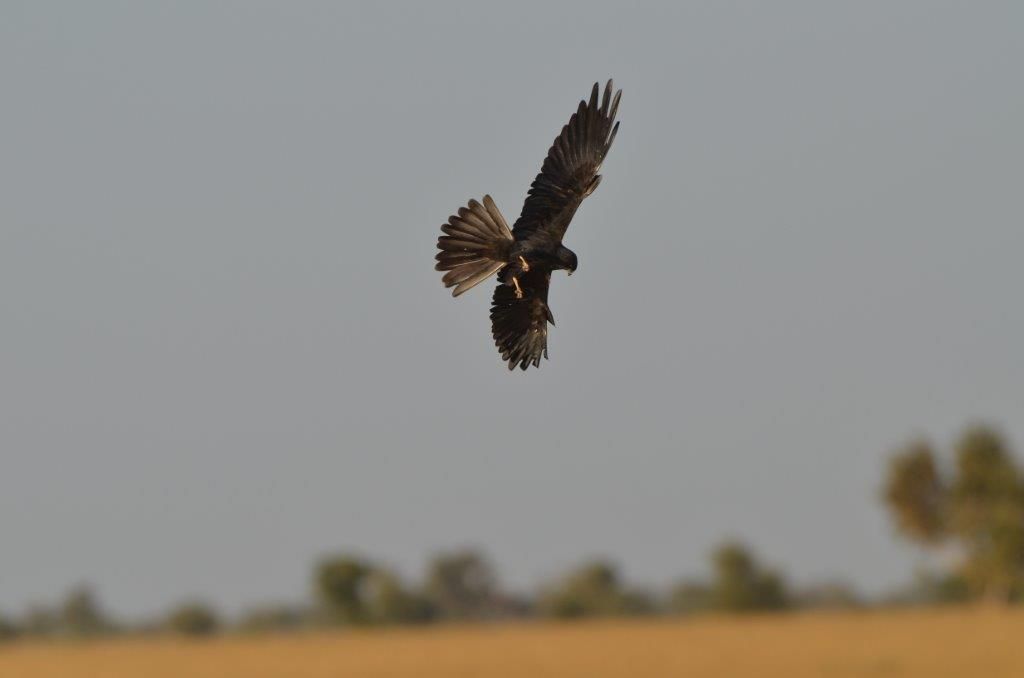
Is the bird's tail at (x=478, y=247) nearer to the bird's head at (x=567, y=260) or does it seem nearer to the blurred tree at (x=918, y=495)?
the bird's head at (x=567, y=260)

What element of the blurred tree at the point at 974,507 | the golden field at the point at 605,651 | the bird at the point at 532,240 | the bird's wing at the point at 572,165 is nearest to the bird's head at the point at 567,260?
the bird at the point at 532,240

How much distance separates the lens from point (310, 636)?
59.5 metres

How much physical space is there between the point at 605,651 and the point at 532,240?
135ft

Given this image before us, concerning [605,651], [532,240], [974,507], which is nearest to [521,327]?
[532,240]

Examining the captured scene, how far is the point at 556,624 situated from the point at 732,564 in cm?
659

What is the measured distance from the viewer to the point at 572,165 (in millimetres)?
8492

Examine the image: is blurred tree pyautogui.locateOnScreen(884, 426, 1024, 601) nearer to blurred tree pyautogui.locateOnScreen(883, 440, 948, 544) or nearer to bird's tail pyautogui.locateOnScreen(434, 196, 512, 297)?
blurred tree pyautogui.locateOnScreen(883, 440, 948, 544)

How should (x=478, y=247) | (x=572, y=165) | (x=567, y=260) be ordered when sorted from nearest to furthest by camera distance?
(x=567, y=260) → (x=478, y=247) → (x=572, y=165)

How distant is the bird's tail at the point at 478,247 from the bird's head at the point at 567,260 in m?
0.26

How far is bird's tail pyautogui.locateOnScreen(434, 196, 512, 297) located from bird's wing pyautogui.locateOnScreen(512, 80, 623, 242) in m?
0.34

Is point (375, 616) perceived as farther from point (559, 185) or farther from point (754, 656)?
point (559, 185)

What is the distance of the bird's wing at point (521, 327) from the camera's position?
25.9ft

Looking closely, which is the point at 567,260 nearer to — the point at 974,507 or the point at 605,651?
the point at 605,651

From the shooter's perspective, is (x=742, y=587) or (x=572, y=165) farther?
(x=742, y=587)
